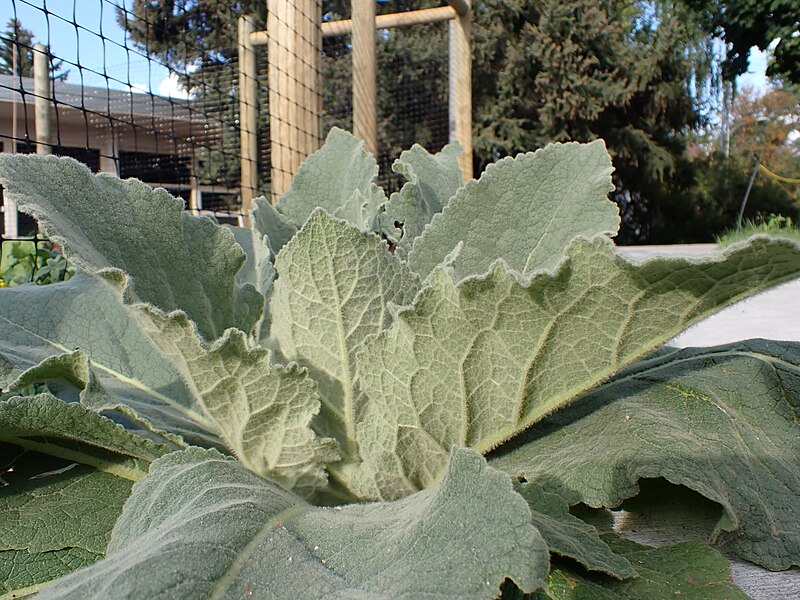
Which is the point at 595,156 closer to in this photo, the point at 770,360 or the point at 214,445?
the point at 770,360

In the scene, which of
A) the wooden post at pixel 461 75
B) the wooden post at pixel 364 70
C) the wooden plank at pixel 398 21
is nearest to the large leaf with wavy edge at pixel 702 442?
the wooden post at pixel 364 70

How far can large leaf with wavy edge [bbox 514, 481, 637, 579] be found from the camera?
0.51 meters

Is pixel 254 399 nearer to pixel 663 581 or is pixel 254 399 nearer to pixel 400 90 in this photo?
pixel 663 581

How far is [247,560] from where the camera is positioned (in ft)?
1.50

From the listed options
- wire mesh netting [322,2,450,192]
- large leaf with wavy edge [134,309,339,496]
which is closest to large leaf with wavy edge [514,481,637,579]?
large leaf with wavy edge [134,309,339,496]

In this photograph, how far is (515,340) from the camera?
592 millimetres

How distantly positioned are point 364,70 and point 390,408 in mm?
2274

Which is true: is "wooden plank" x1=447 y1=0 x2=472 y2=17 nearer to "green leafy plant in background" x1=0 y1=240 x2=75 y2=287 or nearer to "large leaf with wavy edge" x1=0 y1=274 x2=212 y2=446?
"green leafy plant in background" x1=0 y1=240 x2=75 y2=287

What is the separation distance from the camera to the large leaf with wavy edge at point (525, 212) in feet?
2.76

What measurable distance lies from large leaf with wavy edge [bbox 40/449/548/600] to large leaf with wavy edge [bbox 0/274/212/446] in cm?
24

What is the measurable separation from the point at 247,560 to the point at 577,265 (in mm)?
314

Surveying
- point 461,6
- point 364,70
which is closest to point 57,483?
point 364,70

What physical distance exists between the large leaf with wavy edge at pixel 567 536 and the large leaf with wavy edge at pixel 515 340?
0.29 feet

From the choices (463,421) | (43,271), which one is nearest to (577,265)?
(463,421)
